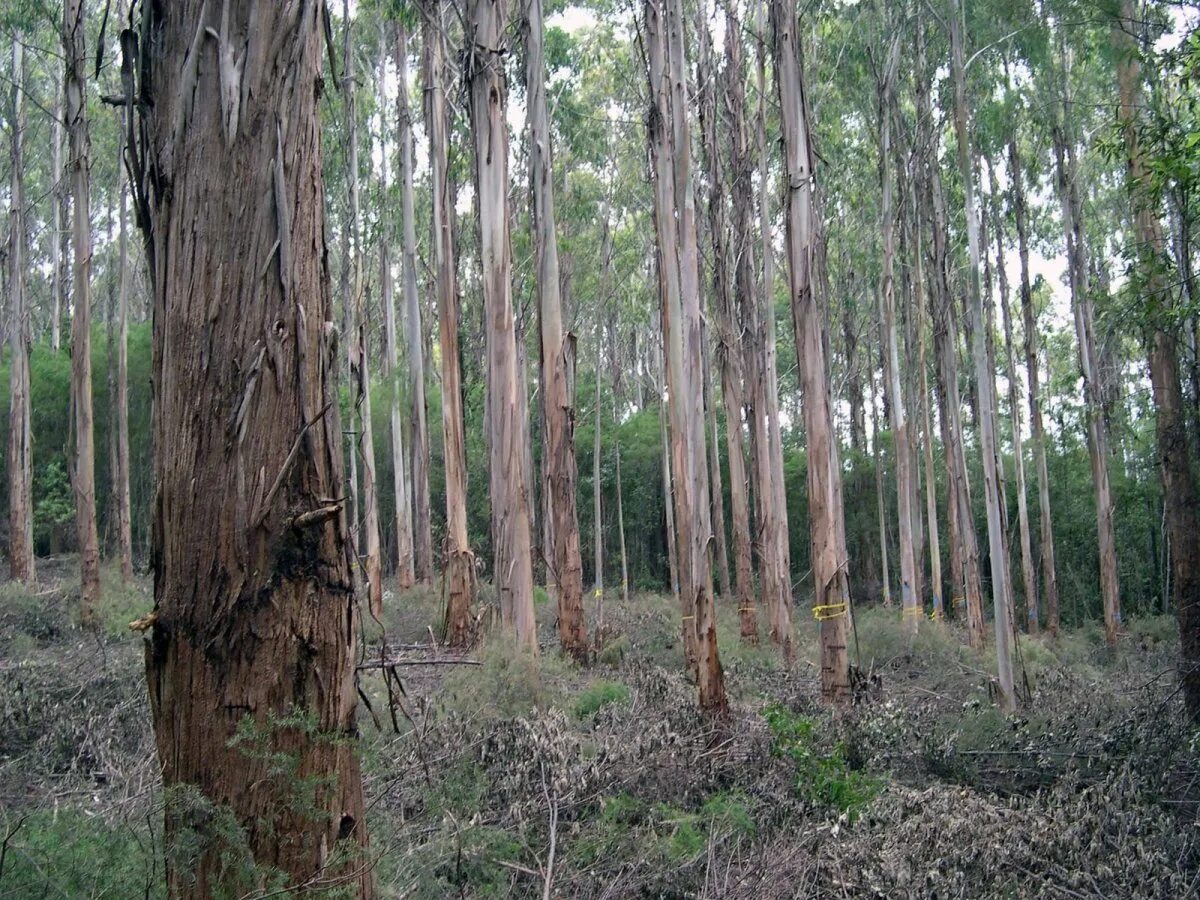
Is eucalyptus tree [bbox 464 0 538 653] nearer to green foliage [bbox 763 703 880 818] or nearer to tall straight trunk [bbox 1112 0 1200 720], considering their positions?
green foliage [bbox 763 703 880 818]

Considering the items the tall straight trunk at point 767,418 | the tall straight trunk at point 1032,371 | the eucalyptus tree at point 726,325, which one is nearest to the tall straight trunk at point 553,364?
the tall straight trunk at point 767,418

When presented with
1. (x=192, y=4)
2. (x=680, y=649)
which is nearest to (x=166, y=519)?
(x=192, y=4)

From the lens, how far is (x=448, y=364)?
1348cm

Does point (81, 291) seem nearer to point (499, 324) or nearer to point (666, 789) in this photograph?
point (499, 324)

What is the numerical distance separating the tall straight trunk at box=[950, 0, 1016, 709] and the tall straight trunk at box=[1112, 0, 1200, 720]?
1464 millimetres

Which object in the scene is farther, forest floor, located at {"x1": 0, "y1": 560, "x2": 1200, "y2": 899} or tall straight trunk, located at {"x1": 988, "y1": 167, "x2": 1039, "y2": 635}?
tall straight trunk, located at {"x1": 988, "y1": 167, "x2": 1039, "y2": 635}

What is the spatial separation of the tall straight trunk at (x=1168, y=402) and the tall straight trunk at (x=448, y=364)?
6956mm

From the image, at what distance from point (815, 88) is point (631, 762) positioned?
17.0m

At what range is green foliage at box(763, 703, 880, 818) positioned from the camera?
6.68 metres

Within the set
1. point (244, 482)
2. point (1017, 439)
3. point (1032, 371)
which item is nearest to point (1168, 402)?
point (244, 482)

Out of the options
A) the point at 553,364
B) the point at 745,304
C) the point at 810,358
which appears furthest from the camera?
the point at 745,304

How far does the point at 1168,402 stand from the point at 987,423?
6.44 feet

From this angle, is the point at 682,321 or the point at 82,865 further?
the point at 682,321

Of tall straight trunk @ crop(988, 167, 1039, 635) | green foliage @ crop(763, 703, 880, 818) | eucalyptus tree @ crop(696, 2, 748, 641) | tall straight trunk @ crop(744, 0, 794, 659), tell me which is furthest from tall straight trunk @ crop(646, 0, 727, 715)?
tall straight trunk @ crop(988, 167, 1039, 635)
